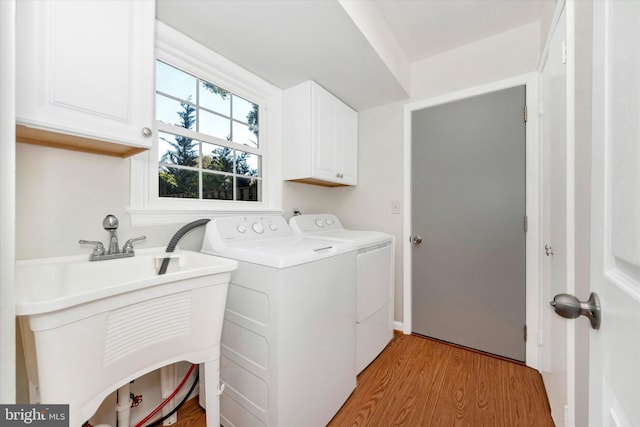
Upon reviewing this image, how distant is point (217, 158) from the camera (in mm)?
1870

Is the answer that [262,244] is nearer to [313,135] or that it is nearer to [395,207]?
[313,135]

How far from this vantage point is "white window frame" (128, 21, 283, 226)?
55.4 inches

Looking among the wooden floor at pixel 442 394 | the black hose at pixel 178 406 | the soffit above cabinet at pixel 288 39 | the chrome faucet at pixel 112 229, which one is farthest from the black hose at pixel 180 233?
the soffit above cabinet at pixel 288 39

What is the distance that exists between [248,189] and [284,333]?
1277mm

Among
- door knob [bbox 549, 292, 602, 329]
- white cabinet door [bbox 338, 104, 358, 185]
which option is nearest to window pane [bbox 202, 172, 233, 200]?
white cabinet door [bbox 338, 104, 358, 185]

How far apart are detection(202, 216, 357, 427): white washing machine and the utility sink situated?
0.22 m

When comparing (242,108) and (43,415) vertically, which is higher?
(242,108)

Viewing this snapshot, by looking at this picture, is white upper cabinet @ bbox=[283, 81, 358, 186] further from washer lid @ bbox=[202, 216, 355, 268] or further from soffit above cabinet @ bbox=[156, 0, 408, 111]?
washer lid @ bbox=[202, 216, 355, 268]

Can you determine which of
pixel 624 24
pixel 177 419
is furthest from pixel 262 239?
pixel 624 24

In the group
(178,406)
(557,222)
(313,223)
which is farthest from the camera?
(313,223)

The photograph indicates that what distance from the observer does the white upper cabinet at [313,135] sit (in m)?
2.08

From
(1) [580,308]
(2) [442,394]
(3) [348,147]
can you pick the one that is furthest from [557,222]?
(3) [348,147]

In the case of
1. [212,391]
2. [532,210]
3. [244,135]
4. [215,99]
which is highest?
[215,99]

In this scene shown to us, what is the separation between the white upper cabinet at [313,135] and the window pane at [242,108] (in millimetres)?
299
